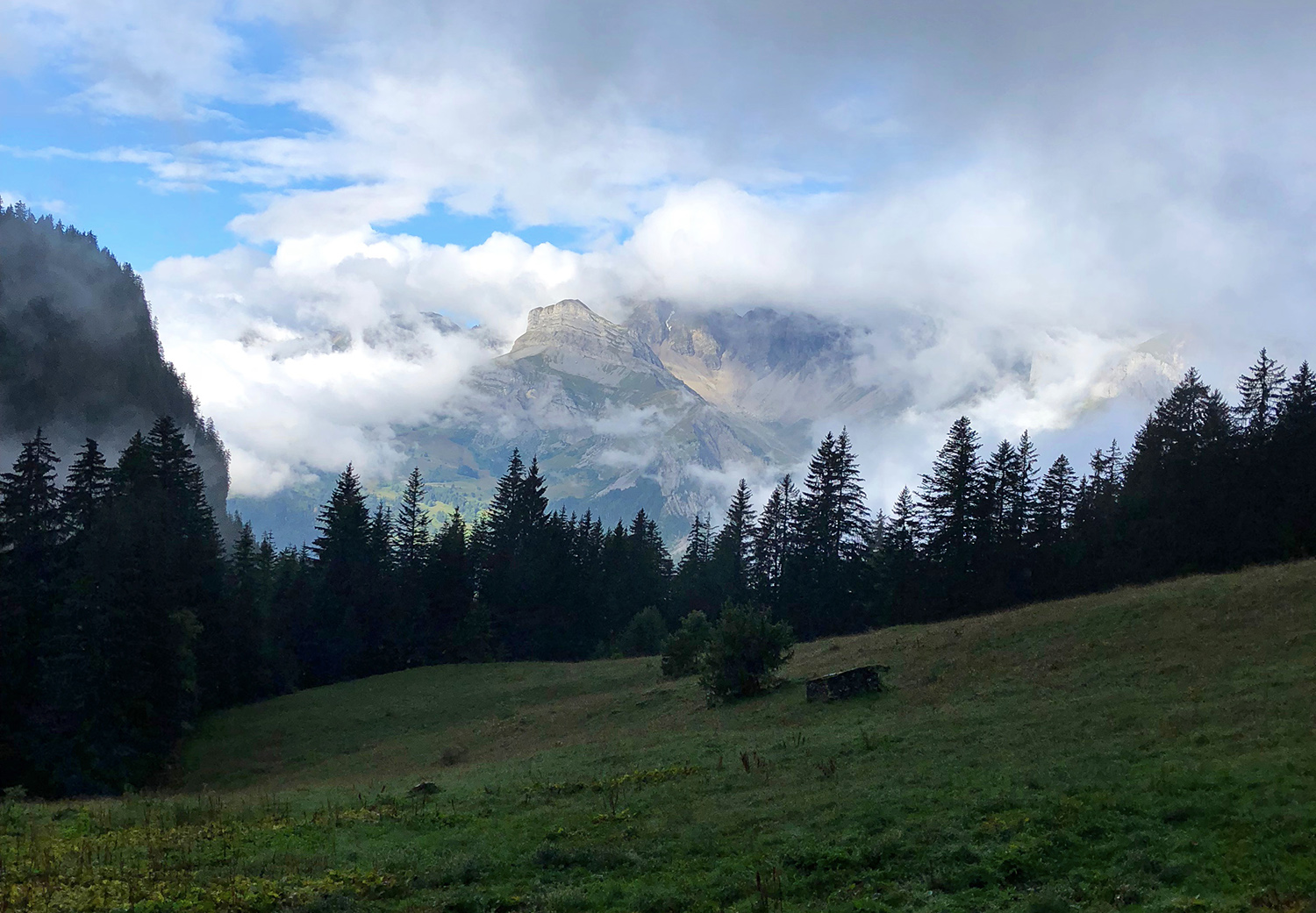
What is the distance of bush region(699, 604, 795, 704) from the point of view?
3744cm

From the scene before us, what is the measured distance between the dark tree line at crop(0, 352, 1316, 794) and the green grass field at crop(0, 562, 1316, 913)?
47.7 ft

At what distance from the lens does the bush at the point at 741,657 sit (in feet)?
123

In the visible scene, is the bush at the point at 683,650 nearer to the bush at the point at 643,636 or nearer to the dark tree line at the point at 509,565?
the dark tree line at the point at 509,565

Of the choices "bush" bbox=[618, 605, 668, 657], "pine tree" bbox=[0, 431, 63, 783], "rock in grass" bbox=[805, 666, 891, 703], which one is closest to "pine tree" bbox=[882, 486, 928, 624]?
"bush" bbox=[618, 605, 668, 657]

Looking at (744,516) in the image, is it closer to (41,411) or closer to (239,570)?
(239,570)

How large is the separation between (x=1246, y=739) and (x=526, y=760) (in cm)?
2179

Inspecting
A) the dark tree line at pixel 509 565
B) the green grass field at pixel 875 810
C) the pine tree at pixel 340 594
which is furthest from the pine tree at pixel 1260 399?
the pine tree at pixel 340 594

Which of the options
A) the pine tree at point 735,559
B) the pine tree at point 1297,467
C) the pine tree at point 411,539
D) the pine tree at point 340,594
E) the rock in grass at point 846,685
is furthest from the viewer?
the pine tree at point 735,559

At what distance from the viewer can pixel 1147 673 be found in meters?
25.3

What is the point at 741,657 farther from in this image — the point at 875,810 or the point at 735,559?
the point at 735,559

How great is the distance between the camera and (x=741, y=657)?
3775 cm

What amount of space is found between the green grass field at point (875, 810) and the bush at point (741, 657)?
3303mm

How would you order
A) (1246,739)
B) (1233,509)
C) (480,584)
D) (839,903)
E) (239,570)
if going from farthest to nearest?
(480,584) < (239,570) < (1233,509) < (1246,739) < (839,903)

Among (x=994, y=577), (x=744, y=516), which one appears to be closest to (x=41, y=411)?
(x=744, y=516)
